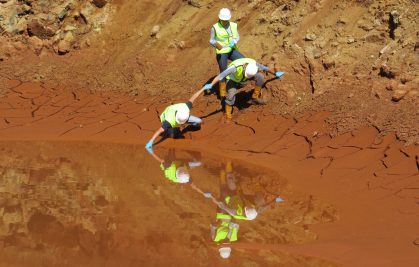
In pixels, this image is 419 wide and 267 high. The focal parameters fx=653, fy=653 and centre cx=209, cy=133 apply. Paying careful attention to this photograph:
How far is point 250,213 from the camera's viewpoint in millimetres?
7270

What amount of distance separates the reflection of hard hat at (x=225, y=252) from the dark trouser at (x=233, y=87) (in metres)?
3.58

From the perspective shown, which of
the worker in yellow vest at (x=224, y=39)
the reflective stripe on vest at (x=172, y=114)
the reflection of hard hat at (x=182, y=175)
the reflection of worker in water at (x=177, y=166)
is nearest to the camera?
the reflection of hard hat at (x=182, y=175)

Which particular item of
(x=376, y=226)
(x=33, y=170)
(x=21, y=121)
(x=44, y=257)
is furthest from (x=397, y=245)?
(x=21, y=121)

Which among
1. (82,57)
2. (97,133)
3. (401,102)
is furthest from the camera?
(82,57)

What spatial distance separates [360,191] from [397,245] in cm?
135

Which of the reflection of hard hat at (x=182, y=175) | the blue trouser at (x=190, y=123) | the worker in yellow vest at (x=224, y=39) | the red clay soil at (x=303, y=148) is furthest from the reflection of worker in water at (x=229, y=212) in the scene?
the worker in yellow vest at (x=224, y=39)

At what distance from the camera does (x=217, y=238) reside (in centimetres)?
672

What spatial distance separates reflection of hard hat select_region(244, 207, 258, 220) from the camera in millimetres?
7164

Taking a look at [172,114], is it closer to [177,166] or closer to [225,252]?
[177,166]

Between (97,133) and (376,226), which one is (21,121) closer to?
(97,133)

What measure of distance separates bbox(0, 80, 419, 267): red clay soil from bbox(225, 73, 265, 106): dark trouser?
1.22 feet

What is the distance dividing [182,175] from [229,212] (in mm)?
1450

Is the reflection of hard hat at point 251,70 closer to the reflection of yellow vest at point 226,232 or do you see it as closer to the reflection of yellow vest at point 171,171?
the reflection of yellow vest at point 171,171

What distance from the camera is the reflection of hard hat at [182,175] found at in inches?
331
